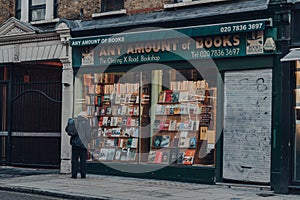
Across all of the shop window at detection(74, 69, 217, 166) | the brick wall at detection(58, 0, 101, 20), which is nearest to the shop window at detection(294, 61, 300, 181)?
the shop window at detection(74, 69, 217, 166)

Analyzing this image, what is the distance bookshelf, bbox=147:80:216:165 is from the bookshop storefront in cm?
3

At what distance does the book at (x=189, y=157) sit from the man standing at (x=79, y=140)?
2.73m

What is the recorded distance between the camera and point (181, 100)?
15422 mm

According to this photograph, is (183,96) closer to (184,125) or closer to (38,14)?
(184,125)

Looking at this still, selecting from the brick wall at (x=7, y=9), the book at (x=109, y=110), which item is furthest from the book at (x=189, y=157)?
the brick wall at (x=7, y=9)

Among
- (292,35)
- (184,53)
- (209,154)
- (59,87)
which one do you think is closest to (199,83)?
(184,53)

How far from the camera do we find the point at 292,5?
13.0 m

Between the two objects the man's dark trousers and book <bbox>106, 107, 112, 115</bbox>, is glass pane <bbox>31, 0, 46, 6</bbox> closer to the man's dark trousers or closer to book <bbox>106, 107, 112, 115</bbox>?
book <bbox>106, 107, 112, 115</bbox>

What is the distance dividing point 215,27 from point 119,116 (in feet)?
13.8

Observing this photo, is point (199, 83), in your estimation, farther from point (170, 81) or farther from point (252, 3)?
point (252, 3)

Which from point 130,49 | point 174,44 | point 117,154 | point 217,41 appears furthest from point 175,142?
point 217,41

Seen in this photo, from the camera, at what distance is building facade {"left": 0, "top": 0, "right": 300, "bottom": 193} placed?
13336mm

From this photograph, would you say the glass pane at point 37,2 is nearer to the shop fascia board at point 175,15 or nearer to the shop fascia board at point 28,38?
the shop fascia board at point 28,38

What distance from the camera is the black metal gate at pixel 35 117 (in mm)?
18062
